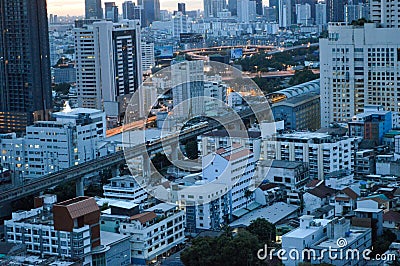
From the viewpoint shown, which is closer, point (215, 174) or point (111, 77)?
point (215, 174)

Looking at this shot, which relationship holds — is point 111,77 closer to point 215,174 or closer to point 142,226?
point 215,174

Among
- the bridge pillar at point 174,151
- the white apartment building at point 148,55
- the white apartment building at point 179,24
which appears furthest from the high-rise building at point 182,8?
the bridge pillar at point 174,151

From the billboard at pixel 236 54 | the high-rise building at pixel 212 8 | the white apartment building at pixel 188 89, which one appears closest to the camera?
the white apartment building at pixel 188 89

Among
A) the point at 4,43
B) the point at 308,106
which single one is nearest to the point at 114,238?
the point at 308,106

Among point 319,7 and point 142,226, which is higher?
point 319,7

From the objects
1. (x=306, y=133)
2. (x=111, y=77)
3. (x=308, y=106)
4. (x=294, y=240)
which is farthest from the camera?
(x=111, y=77)

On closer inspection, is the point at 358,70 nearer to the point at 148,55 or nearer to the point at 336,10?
the point at 148,55

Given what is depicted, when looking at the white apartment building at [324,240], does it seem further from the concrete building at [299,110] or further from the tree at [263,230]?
the concrete building at [299,110]
